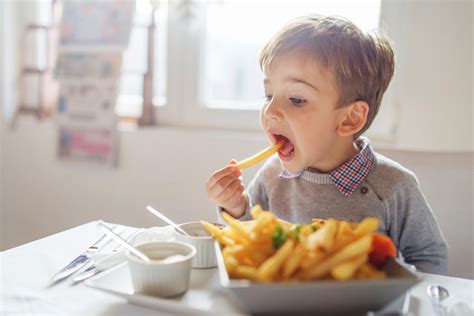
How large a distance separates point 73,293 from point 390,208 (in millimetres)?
658

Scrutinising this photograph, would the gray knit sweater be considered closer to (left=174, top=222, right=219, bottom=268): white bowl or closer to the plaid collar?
the plaid collar

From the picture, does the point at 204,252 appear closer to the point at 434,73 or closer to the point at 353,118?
the point at 353,118

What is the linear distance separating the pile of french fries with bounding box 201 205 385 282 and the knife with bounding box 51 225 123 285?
28cm

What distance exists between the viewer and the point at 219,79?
1657 millimetres

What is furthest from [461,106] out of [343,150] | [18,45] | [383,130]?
[18,45]

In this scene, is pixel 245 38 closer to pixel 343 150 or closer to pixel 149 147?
pixel 149 147

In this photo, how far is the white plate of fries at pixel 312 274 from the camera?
480 mm

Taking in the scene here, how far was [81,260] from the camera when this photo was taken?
746 millimetres

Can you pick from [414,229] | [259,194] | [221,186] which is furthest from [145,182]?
[414,229]

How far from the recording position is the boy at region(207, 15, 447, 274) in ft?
2.91

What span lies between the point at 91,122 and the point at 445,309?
1527 mm

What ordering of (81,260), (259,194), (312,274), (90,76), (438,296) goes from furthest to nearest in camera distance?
(90,76) < (259,194) < (81,260) < (438,296) < (312,274)

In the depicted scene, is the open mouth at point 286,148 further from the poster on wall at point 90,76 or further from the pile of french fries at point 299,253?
the poster on wall at point 90,76

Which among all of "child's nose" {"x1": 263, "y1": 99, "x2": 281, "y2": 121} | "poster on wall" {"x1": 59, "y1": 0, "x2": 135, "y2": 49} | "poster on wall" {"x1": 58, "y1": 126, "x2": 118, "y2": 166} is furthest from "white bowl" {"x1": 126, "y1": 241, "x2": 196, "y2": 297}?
"poster on wall" {"x1": 59, "y1": 0, "x2": 135, "y2": 49}
